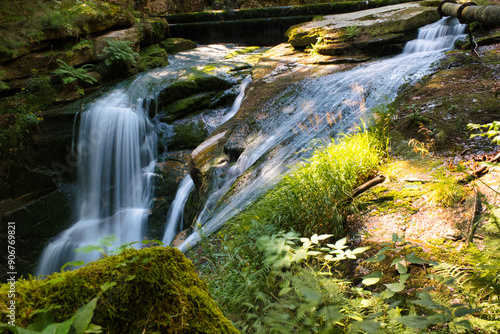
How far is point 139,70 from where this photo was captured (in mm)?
10867

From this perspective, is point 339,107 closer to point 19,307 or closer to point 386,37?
point 386,37

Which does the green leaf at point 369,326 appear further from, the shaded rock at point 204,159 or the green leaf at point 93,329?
the shaded rock at point 204,159

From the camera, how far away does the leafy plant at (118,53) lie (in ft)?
32.1

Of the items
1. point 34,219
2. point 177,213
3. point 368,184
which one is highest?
point 368,184

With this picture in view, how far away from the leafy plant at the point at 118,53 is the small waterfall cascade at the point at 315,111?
578cm

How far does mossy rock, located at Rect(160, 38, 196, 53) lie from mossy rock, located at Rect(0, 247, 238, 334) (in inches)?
536

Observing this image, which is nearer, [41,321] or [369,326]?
[41,321]

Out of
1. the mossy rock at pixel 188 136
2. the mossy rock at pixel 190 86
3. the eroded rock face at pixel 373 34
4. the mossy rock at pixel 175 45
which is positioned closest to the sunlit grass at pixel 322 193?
the mossy rock at pixel 188 136

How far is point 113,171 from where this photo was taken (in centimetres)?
Result: 823

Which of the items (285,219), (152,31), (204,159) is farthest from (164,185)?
(152,31)

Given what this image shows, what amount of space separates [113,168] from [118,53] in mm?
4102

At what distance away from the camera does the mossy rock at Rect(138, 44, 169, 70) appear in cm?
1109

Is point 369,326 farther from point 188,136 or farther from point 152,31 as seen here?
point 152,31

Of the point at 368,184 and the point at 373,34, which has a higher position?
the point at 373,34
